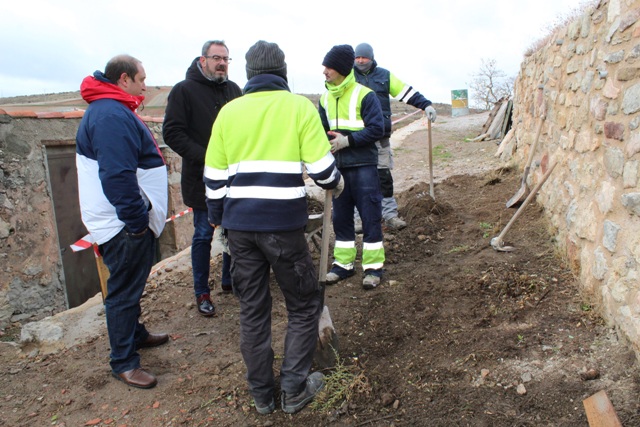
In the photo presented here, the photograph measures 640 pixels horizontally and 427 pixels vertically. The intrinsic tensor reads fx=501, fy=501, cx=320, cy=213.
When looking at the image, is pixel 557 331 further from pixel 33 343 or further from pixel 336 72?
pixel 33 343

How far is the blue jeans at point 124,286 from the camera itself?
119 inches

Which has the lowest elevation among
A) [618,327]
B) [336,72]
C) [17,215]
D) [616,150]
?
[618,327]

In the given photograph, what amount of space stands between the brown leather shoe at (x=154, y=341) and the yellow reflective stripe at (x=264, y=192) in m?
1.61

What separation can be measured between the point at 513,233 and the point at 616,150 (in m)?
1.75

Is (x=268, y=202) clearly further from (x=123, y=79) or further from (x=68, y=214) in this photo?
(x=68, y=214)

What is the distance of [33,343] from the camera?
12.7 feet

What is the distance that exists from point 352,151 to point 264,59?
169 cm

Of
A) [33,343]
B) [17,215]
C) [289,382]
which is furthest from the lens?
[17,215]

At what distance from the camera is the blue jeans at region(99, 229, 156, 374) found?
304 cm

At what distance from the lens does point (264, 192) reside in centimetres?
262

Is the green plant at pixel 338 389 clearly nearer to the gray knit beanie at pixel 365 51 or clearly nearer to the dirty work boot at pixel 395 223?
the dirty work boot at pixel 395 223

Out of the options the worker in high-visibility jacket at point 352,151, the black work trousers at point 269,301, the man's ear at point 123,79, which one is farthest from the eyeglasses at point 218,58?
the black work trousers at point 269,301

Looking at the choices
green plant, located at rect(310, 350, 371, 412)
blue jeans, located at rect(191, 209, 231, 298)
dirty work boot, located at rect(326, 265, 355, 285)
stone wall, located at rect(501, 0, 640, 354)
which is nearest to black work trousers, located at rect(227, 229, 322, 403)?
green plant, located at rect(310, 350, 371, 412)

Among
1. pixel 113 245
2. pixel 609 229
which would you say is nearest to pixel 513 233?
pixel 609 229
